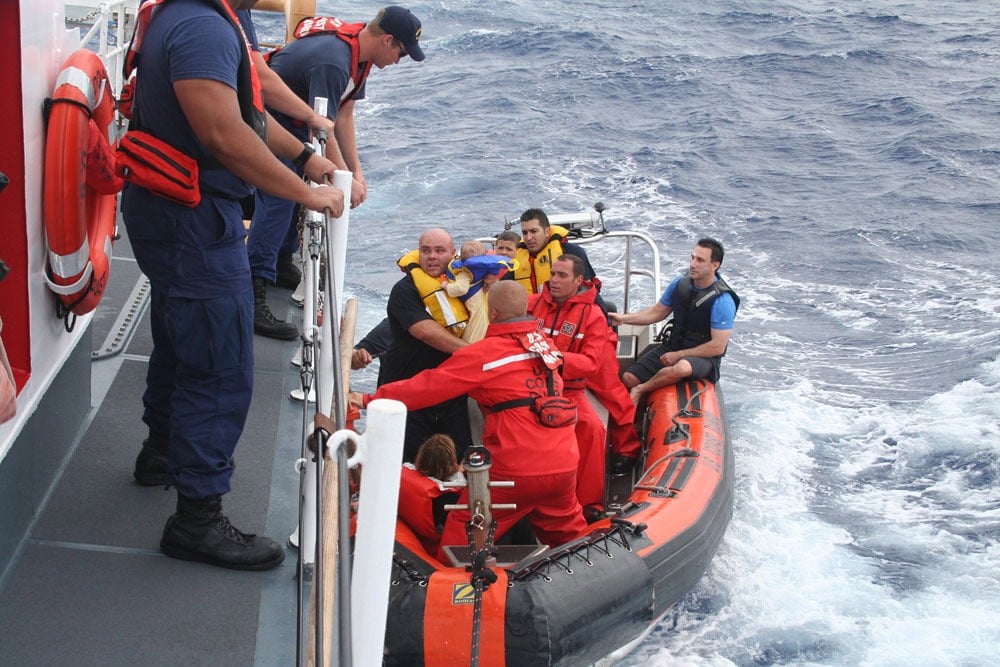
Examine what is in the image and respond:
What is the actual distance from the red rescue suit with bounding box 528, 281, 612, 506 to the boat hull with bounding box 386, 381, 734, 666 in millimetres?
234

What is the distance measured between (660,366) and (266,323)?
8.56ft

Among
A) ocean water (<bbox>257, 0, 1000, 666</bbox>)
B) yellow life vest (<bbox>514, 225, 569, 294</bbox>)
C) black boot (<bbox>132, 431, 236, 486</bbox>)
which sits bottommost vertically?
ocean water (<bbox>257, 0, 1000, 666</bbox>)

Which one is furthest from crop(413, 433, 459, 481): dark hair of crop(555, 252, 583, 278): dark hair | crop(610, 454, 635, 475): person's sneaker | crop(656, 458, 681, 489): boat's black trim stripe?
crop(610, 454, 635, 475): person's sneaker

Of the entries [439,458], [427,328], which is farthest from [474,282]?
[439,458]

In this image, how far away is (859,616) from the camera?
5.47 meters

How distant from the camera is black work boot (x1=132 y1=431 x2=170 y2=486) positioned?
3.08 meters

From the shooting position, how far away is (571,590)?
4.06 meters

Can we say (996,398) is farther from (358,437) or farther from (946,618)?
(358,437)

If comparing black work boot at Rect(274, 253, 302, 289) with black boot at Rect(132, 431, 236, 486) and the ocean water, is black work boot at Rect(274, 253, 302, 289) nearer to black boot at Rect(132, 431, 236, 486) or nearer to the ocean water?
black boot at Rect(132, 431, 236, 486)

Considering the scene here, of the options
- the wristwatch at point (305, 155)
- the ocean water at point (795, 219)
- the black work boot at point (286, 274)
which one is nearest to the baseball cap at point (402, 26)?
the wristwatch at point (305, 155)

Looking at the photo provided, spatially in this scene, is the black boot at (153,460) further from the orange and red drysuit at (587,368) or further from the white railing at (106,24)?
the orange and red drysuit at (587,368)

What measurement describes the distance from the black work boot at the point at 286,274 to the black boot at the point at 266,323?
2.44 ft

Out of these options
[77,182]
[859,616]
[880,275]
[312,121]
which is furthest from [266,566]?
[880,275]

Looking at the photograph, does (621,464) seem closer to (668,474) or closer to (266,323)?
(668,474)
